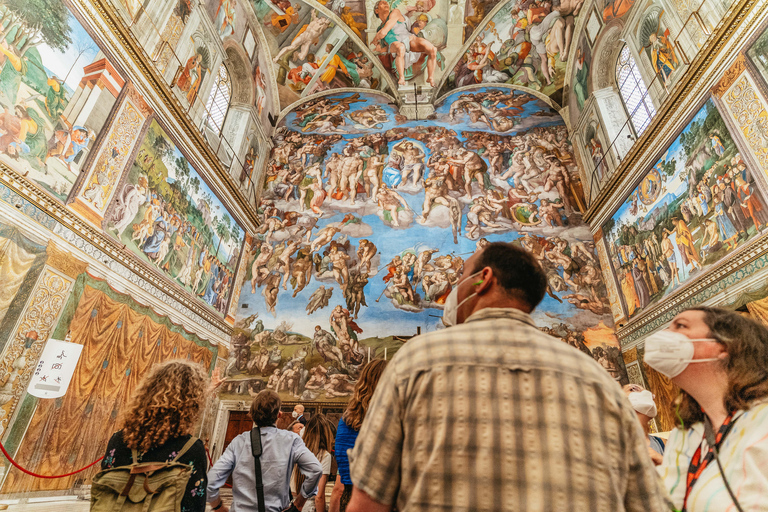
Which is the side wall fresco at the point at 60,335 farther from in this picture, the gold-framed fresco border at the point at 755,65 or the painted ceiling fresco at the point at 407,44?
the gold-framed fresco border at the point at 755,65

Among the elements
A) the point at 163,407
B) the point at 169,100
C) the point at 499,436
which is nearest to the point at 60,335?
the point at 163,407

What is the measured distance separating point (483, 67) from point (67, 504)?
1683cm

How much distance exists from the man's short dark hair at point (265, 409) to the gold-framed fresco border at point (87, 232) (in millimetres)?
5112

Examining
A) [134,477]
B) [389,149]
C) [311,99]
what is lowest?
[134,477]

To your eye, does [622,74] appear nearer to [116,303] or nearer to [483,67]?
[483,67]

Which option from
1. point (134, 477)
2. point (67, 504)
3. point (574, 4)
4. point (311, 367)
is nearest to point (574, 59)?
point (574, 4)

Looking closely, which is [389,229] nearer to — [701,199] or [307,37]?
[701,199]

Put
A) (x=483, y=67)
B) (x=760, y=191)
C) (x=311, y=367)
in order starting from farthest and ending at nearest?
(x=483, y=67) < (x=311, y=367) < (x=760, y=191)

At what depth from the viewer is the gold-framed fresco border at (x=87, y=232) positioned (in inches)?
214

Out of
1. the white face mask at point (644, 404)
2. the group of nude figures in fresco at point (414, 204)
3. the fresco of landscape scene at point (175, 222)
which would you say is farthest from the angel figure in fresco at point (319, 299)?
the white face mask at point (644, 404)

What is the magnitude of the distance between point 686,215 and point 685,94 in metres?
2.60

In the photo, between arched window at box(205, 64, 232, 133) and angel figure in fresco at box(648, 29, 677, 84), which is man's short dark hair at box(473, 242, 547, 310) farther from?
arched window at box(205, 64, 232, 133)

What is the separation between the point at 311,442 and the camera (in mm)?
8180

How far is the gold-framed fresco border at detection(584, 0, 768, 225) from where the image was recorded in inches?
274
